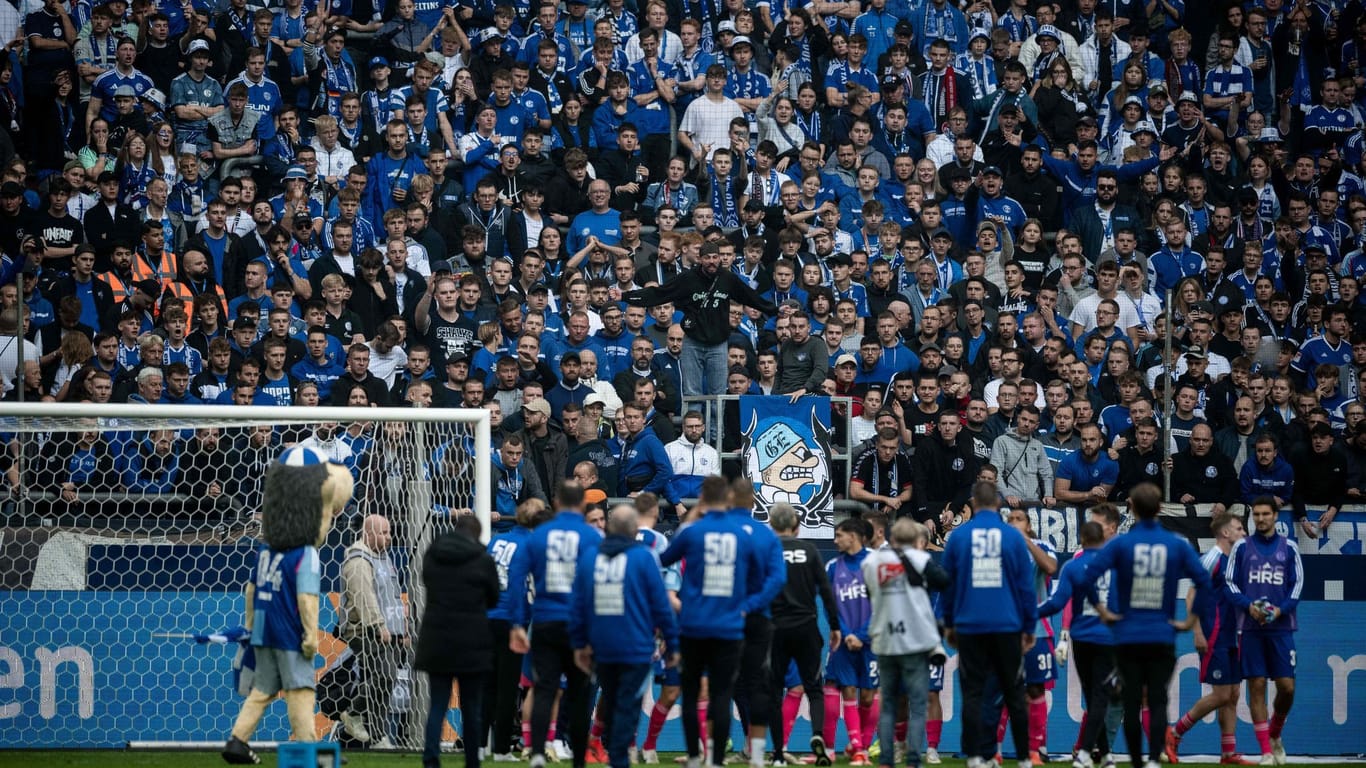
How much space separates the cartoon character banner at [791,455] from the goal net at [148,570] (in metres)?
3.08

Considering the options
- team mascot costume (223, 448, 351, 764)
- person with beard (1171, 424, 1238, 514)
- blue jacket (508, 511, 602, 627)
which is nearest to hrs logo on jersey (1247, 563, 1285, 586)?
person with beard (1171, 424, 1238, 514)

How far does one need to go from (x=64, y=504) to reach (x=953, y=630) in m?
7.58

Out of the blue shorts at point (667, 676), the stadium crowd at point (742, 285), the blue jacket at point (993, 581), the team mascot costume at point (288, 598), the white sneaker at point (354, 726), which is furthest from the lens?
the white sneaker at point (354, 726)

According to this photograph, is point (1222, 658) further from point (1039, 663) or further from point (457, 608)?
point (457, 608)

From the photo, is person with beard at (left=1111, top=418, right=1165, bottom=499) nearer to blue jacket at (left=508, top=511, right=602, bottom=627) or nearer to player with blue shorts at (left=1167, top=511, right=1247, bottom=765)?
player with blue shorts at (left=1167, top=511, right=1247, bottom=765)

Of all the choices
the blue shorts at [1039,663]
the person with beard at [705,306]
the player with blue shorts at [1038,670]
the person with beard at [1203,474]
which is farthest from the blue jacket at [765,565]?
the person with beard at [1203,474]

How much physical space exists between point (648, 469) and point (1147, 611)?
19.9 feet

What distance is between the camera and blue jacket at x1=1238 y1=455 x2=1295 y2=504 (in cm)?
1766

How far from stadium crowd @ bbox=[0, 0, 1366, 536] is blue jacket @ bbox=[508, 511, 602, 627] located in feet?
10.7

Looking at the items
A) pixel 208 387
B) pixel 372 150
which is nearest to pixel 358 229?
pixel 372 150

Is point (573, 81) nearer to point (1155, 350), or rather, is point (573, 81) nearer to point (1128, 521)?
point (1155, 350)

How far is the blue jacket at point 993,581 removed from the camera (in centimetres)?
1241

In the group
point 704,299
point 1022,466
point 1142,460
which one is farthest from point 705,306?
point 1142,460

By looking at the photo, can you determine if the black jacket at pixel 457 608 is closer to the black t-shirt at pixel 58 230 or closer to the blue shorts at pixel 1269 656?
the blue shorts at pixel 1269 656
